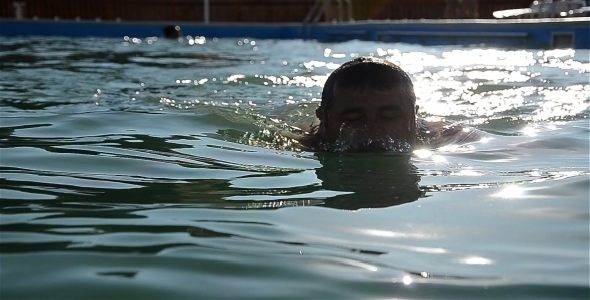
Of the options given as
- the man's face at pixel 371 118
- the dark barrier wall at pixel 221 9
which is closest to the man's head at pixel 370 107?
the man's face at pixel 371 118

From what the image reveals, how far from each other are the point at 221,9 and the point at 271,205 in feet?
73.7

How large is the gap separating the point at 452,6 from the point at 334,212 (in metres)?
19.1

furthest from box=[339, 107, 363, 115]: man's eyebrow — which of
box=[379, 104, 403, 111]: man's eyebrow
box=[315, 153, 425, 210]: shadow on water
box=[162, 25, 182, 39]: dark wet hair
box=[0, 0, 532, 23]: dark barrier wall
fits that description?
box=[0, 0, 532, 23]: dark barrier wall

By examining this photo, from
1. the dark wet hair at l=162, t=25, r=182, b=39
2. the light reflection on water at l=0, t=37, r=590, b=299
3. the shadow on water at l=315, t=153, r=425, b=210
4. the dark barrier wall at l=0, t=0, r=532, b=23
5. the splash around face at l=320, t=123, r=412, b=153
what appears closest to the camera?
the light reflection on water at l=0, t=37, r=590, b=299

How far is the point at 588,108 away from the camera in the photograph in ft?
17.8

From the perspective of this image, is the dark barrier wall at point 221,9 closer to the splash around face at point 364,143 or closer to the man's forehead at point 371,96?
the man's forehead at point 371,96

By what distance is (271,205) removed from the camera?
2.58m

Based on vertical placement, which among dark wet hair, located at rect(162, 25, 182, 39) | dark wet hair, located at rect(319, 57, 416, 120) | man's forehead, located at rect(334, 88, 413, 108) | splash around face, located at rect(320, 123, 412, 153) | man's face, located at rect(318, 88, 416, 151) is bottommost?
dark wet hair, located at rect(162, 25, 182, 39)

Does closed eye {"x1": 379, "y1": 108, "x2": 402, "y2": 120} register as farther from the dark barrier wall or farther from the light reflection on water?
the dark barrier wall

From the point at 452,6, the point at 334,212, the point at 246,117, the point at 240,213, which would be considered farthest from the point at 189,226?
the point at 452,6

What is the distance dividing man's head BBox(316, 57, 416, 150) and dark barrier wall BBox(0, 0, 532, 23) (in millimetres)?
19812

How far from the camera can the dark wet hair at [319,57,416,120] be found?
3.88 meters

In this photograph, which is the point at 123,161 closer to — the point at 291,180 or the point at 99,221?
the point at 291,180

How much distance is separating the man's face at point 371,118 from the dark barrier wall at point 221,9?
19900mm
